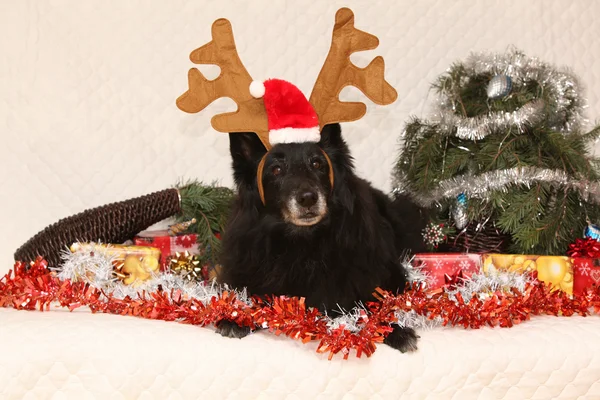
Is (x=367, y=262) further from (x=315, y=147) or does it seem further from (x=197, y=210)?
(x=197, y=210)

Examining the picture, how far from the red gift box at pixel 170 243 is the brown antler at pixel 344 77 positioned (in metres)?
0.83

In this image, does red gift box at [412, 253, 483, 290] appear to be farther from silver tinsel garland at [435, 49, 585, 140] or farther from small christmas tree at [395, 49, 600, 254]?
silver tinsel garland at [435, 49, 585, 140]

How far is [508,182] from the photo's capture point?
1.92m

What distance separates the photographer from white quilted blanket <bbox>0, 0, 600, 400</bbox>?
1.43 metres

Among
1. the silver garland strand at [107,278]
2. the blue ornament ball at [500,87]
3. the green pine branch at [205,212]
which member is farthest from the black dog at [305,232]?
the blue ornament ball at [500,87]

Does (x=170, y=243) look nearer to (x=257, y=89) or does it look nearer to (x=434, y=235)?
(x=257, y=89)

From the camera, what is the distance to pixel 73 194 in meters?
2.33

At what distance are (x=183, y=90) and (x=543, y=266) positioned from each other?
1.58m

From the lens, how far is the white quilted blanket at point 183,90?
1.43 metres

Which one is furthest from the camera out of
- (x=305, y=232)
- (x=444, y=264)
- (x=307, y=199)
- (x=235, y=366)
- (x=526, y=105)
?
(x=526, y=105)

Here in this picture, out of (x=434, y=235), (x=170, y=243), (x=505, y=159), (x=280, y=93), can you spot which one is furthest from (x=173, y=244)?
(x=505, y=159)

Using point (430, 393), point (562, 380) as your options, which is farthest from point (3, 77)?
point (562, 380)

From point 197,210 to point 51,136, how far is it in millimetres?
704

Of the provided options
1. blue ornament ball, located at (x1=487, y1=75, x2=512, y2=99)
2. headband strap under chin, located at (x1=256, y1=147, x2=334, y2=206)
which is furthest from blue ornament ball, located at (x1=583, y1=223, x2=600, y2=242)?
headband strap under chin, located at (x1=256, y1=147, x2=334, y2=206)
